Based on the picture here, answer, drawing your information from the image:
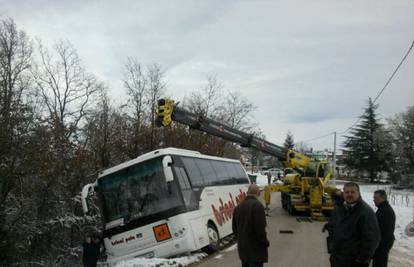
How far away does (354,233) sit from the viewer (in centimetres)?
517

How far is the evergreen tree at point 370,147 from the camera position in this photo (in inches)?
2467

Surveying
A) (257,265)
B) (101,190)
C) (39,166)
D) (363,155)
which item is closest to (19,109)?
(39,166)

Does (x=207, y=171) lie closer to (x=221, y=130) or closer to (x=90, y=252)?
(x=90, y=252)

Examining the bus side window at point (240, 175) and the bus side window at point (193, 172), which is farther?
the bus side window at point (240, 175)

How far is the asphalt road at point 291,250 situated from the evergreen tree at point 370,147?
161 feet

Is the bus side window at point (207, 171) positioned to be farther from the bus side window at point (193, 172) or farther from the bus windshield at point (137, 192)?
the bus windshield at point (137, 192)

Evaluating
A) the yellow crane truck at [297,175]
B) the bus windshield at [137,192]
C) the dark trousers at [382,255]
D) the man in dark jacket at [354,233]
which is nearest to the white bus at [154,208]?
the bus windshield at [137,192]

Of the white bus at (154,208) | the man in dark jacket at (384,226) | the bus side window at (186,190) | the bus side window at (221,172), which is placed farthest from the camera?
the bus side window at (221,172)

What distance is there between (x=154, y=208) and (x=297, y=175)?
43.3 feet

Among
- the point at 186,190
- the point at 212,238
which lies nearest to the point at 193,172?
the point at 186,190

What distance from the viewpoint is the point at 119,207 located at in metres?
11.4

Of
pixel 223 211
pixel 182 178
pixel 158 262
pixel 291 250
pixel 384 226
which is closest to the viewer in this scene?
pixel 384 226

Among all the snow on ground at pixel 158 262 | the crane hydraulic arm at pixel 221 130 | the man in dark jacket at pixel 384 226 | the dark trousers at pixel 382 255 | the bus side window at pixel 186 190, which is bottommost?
the snow on ground at pixel 158 262

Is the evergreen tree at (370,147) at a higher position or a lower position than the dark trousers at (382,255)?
higher
